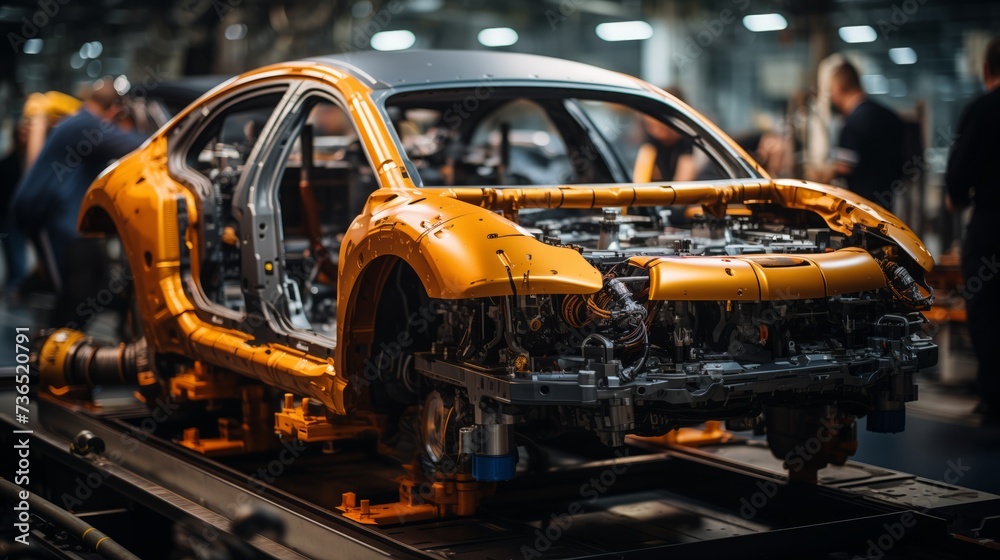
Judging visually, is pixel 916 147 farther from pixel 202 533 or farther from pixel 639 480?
pixel 202 533

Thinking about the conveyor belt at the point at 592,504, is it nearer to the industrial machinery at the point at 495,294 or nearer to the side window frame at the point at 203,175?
the industrial machinery at the point at 495,294

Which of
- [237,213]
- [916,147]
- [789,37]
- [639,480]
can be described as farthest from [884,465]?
[789,37]

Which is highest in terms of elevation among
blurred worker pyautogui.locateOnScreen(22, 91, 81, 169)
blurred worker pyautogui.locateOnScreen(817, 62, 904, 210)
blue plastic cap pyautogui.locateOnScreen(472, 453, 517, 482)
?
blurred worker pyautogui.locateOnScreen(22, 91, 81, 169)

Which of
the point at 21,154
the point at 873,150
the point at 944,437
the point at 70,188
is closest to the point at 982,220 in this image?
the point at 944,437

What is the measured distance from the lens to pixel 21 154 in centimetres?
1219

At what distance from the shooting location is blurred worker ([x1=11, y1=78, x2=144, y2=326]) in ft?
25.8

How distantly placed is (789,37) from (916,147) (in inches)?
140

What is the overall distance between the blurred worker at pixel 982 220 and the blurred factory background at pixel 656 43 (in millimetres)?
2917

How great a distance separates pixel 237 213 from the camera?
509 centimetres

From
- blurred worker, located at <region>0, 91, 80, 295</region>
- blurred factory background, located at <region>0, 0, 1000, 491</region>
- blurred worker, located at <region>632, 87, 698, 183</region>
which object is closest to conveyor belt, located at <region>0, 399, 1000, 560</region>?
blurred worker, located at <region>632, 87, 698, 183</region>

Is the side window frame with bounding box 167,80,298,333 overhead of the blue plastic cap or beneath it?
overhead

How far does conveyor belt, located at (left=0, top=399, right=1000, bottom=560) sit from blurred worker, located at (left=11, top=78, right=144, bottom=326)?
2.13 metres

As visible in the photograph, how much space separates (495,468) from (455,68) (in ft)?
6.12

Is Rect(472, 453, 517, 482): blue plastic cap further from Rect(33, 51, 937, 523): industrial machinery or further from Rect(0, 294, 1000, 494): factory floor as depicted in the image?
Rect(0, 294, 1000, 494): factory floor
